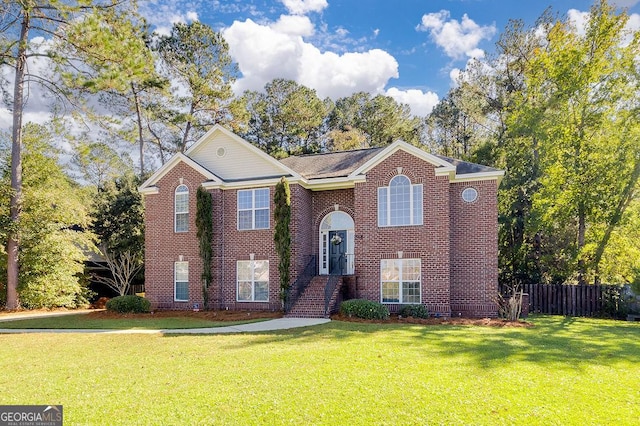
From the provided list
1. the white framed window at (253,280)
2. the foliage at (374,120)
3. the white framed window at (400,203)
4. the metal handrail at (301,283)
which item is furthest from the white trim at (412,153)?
the foliage at (374,120)

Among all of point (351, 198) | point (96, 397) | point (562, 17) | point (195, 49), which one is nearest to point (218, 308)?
point (351, 198)

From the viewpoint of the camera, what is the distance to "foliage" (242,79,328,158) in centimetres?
3753

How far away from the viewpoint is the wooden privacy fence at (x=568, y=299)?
1833 centimetres

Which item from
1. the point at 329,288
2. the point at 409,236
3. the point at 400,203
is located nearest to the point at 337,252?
the point at 329,288

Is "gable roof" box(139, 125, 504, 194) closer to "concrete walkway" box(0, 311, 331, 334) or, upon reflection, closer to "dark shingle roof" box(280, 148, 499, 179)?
"dark shingle roof" box(280, 148, 499, 179)

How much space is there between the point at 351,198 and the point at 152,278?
381 inches

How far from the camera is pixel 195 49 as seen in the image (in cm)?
3209

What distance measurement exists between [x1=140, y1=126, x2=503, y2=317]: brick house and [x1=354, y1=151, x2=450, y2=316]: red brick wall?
38 millimetres

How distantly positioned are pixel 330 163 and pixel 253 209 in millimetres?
4231

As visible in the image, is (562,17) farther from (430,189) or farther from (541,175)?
(430,189)

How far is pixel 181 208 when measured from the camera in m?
19.7

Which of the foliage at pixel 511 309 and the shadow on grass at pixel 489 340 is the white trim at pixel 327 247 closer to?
the shadow on grass at pixel 489 340

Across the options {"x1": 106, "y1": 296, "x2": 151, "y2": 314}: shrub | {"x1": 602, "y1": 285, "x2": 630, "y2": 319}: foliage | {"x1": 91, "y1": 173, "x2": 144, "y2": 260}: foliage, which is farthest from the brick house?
{"x1": 91, "y1": 173, "x2": 144, "y2": 260}: foliage

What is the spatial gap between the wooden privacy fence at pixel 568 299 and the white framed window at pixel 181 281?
49.4 ft
